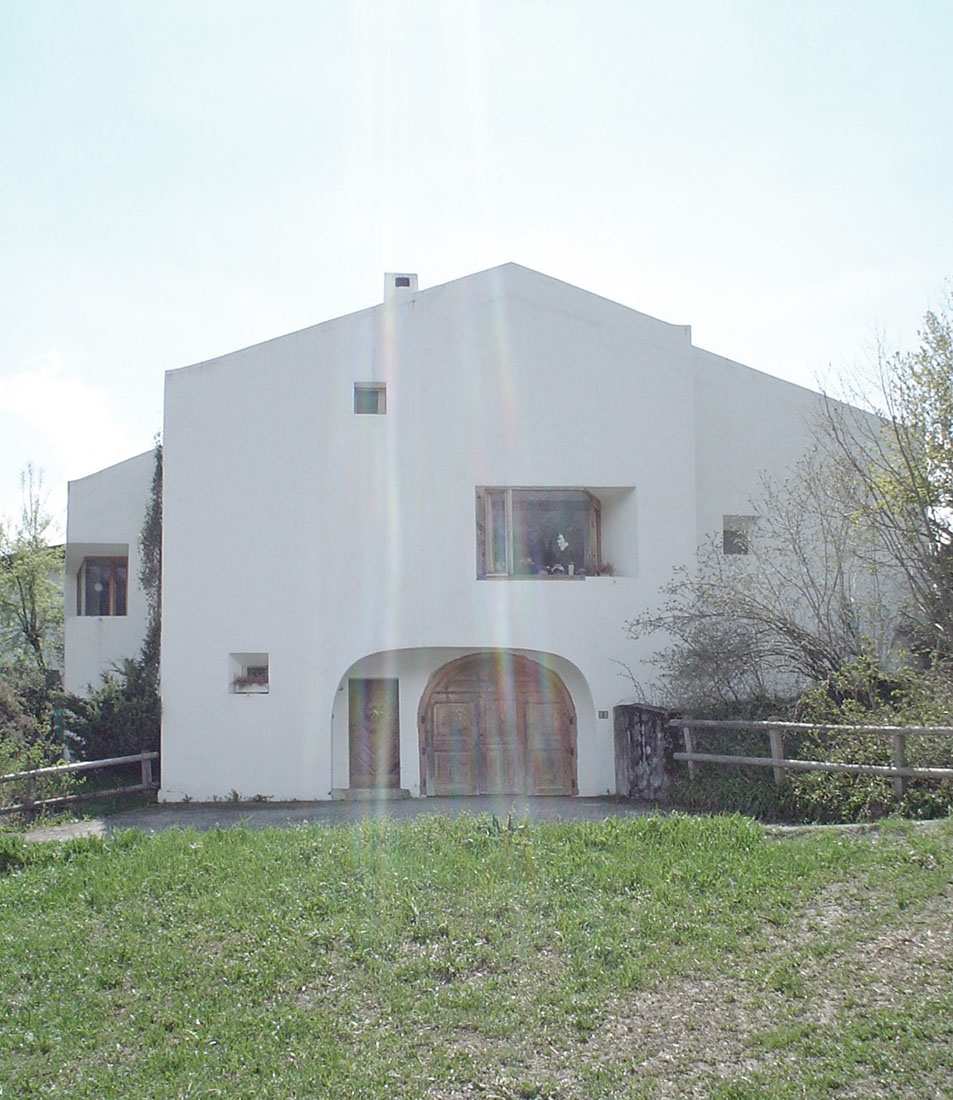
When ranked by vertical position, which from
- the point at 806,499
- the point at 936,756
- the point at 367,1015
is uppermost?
the point at 806,499

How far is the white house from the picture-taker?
656 inches

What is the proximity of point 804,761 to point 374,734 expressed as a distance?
7579 mm

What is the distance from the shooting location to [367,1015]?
6.37 metres

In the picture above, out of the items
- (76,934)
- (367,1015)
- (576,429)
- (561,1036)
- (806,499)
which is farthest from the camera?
(576,429)

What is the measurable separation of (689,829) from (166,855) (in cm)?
463

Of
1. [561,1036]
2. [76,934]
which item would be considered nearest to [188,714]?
[76,934]

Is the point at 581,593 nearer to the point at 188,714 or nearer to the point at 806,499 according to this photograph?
the point at 806,499

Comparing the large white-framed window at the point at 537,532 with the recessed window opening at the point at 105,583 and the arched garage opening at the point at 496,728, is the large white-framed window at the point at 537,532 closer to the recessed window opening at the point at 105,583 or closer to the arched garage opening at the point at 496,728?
the arched garage opening at the point at 496,728

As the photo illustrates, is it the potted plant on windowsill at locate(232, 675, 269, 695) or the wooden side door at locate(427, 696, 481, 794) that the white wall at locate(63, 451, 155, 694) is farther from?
the wooden side door at locate(427, 696, 481, 794)

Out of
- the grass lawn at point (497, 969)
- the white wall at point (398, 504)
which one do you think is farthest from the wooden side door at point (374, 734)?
the grass lawn at point (497, 969)

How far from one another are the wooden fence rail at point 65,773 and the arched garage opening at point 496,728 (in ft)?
14.1

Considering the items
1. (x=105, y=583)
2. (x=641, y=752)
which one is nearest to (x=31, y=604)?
(x=105, y=583)

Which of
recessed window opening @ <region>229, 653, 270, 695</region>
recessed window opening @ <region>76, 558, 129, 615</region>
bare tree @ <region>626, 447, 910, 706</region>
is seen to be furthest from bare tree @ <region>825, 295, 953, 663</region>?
recessed window opening @ <region>76, 558, 129, 615</region>

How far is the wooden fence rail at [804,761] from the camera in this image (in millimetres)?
10414
